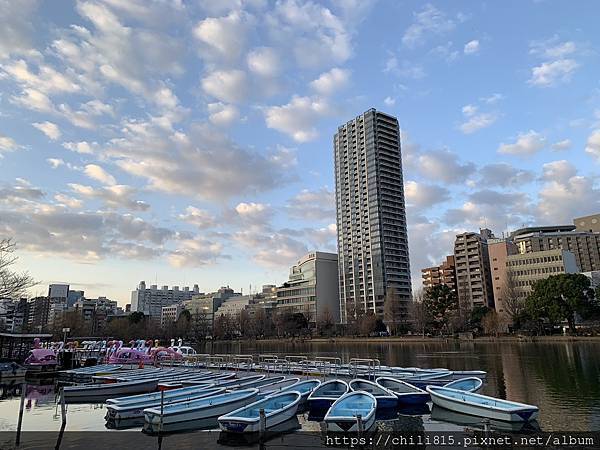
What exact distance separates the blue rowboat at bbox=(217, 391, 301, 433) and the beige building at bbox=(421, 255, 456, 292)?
115 meters

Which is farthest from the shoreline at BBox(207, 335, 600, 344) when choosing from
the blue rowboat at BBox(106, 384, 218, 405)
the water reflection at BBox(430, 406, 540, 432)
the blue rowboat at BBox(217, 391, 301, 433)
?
the blue rowboat at BBox(106, 384, 218, 405)

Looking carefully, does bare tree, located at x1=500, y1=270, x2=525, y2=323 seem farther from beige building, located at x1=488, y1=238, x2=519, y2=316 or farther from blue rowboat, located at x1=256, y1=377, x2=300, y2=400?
blue rowboat, located at x1=256, y1=377, x2=300, y2=400

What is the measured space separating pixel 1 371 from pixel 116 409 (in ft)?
80.3

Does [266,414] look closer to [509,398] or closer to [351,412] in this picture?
[351,412]

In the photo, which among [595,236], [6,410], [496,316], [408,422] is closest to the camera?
[408,422]

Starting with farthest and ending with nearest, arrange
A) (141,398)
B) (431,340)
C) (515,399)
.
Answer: (431,340)
(515,399)
(141,398)

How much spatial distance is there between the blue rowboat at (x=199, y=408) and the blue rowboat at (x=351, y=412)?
5163 mm

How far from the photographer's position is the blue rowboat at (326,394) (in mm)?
21438

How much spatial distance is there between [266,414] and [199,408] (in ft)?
11.6

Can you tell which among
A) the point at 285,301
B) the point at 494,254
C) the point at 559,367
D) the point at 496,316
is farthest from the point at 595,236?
the point at 559,367

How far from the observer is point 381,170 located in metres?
160

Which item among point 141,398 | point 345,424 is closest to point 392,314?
point 141,398

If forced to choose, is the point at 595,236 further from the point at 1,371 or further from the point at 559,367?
the point at 1,371

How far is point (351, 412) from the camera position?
58.5 ft
